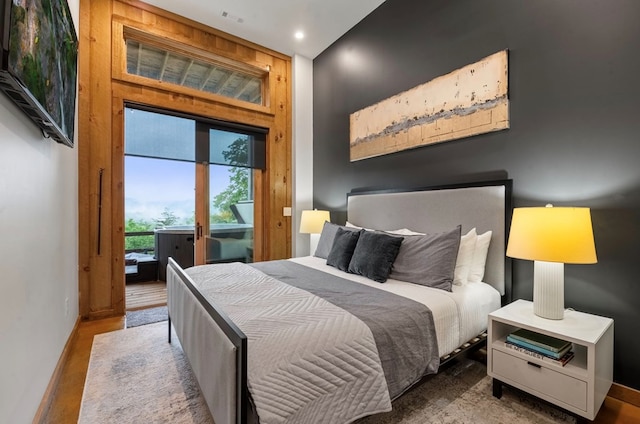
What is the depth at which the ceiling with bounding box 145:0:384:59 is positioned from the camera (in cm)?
342

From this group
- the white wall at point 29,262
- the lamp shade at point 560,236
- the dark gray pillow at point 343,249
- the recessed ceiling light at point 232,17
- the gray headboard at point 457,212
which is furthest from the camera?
the recessed ceiling light at point 232,17

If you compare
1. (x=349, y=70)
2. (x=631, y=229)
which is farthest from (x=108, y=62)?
(x=631, y=229)

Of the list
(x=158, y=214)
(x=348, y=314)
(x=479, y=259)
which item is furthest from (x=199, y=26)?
(x=479, y=259)

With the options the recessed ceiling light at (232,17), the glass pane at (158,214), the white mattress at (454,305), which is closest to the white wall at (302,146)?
the recessed ceiling light at (232,17)

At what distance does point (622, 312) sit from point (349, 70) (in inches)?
142

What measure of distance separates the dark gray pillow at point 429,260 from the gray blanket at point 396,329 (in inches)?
15.5

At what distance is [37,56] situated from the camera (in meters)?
1.34

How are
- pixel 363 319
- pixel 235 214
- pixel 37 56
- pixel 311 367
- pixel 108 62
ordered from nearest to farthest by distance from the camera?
pixel 311 367 → pixel 37 56 → pixel 363 319 → pixel 108 62 → pixel 235 214

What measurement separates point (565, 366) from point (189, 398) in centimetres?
219

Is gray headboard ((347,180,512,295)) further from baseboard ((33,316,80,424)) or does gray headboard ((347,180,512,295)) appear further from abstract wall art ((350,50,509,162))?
baseboard ((33,316,80,424))

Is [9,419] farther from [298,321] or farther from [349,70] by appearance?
[349,70]

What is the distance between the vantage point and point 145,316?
333cm

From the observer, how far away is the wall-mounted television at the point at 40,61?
1065mm

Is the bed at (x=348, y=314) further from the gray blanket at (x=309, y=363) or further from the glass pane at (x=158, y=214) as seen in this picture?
the glass pane at (x=158, y=214)
